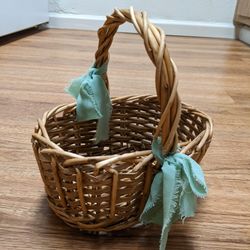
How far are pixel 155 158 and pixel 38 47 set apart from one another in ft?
4.40

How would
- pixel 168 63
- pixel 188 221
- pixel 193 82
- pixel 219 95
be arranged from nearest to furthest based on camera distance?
1. pixel 168 63
2. pixel 188 221
3. pixel 219 95
4. pixel 193 82

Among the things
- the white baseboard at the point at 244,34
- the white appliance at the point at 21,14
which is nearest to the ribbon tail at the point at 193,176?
the white appliance at the point at 21,14

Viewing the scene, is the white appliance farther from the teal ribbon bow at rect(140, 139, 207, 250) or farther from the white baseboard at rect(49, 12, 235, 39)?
the teal ribbon bow at rect(140, 139, 207, 250)

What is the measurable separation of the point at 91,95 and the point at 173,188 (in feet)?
0.71

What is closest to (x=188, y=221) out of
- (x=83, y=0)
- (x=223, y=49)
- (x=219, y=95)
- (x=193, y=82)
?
(x=219, y=95)

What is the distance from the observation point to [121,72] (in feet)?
4.15

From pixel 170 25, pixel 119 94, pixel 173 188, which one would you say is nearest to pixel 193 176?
pixel 173 188

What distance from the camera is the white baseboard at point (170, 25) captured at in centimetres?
213

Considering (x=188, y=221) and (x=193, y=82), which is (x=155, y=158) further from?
(x=193, y=82)

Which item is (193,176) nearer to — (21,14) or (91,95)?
(91,95)

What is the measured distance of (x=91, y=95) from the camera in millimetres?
536

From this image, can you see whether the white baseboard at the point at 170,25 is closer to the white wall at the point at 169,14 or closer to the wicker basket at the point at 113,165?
the white wall at the point at 169,14

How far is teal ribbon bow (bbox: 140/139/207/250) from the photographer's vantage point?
0.38 m

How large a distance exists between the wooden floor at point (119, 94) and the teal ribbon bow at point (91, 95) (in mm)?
137
